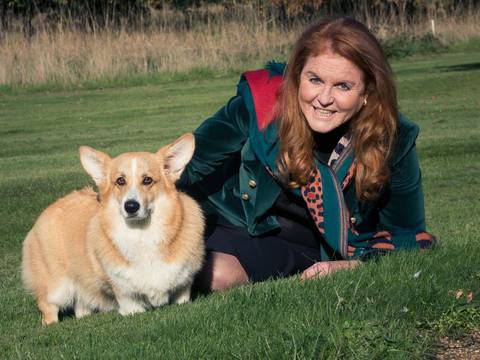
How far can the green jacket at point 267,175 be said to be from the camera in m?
5.06

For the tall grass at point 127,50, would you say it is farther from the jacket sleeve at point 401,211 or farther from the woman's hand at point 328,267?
the woman's hand at point 328,267

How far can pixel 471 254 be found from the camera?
4902mm

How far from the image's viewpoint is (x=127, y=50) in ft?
71.4

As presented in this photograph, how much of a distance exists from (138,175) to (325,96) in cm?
114

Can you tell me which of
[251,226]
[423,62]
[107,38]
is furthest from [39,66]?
[251,226]

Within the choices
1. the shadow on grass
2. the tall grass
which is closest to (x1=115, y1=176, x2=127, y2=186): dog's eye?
the tall grass

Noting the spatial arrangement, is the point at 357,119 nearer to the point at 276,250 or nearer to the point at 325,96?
the point at 325,96

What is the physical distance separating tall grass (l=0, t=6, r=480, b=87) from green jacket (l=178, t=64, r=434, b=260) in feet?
53.3

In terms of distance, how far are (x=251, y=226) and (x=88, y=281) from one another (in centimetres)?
109

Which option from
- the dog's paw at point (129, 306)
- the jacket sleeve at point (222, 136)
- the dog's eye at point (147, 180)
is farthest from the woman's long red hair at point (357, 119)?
the dog's paw at point (129, 306)

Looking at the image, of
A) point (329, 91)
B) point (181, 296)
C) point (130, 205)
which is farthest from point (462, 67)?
point (130, 205)

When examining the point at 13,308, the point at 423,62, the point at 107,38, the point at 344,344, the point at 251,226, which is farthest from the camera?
the point at 423,62

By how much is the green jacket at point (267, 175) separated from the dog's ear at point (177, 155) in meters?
0.35

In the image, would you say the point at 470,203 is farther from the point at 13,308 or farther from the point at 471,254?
the point at 13,308
